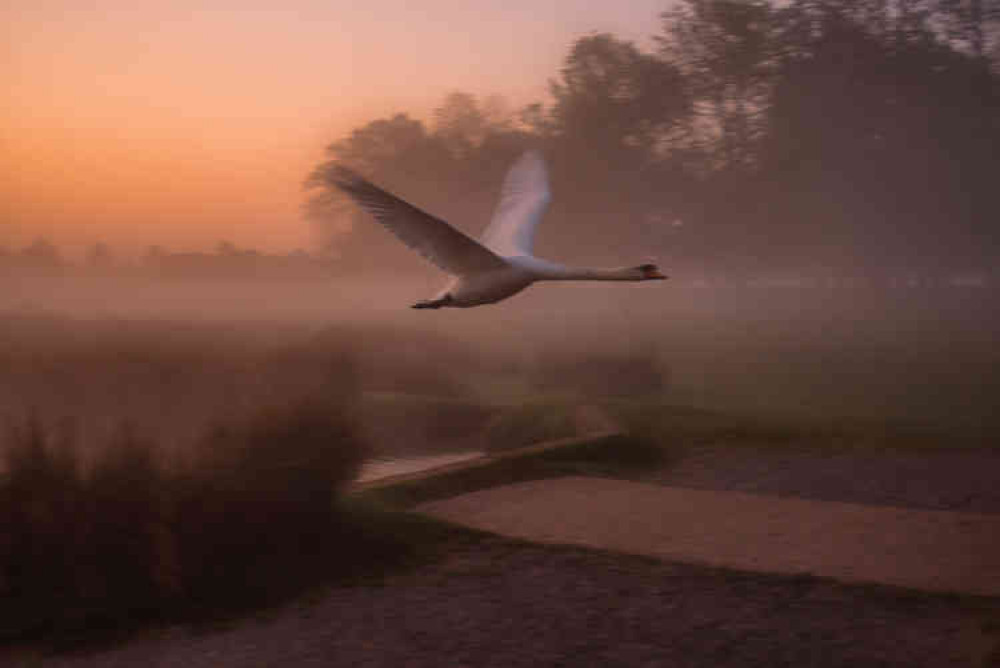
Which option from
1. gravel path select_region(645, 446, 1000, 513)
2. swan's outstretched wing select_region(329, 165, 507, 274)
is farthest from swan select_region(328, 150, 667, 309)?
gravel path select_region(645, 446, 1000, 513)

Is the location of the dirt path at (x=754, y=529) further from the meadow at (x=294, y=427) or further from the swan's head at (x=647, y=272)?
the swan's head at (x=647, y=272)

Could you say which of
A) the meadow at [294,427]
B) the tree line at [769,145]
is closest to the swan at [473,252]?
the meadow at [294,427]

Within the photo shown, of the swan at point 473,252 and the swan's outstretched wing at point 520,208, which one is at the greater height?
the swan's outstretched wing at point 520,208

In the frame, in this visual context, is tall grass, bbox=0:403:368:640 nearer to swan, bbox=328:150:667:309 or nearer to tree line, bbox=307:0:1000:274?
swan, bbox=328:150:667:309

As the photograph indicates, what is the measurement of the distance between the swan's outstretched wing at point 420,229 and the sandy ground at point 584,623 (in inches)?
86.4

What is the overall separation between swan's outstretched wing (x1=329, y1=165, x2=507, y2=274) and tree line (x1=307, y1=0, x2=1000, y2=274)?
3198 centimetres

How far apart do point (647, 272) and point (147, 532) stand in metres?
3.95

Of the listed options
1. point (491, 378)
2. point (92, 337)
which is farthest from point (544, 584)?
point (491, 378)

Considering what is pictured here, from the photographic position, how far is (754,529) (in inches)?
332

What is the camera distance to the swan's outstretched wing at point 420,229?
743 centimetres

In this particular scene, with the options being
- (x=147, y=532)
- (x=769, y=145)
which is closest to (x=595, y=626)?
(x=147, y=532)

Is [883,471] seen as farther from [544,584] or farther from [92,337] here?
[92,337]

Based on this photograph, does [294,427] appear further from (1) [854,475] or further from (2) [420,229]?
(1) [854,475]

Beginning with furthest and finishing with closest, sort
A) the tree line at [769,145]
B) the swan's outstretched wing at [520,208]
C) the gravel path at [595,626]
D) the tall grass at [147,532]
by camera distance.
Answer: the tree line at [769,145] → the swan's outstretched wing at [520,208] → the tall grass at [147,532] → the gravel path at [595,626]
